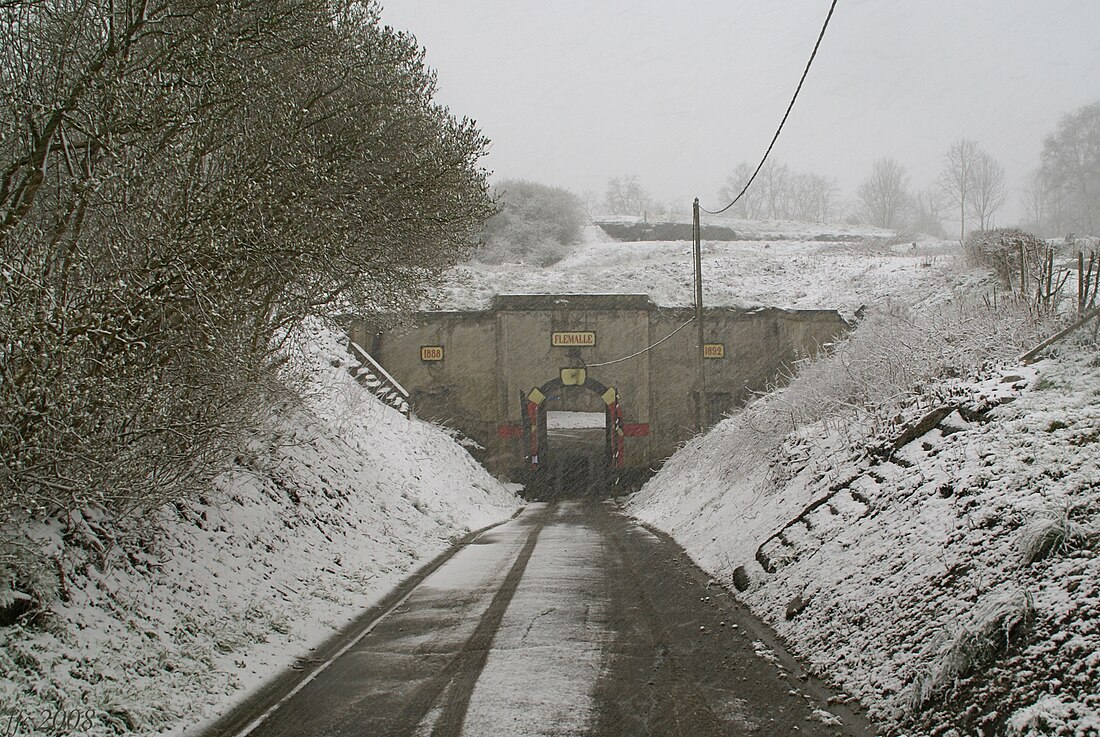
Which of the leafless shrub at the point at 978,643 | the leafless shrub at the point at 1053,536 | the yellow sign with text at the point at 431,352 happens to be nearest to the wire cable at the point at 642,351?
the yellow sign with text at the point at 431,352

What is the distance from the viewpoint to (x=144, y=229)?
19.5 feet

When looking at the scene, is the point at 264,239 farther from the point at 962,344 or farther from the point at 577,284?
the point at 577,284

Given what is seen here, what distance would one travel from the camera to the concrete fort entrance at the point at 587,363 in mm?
28859


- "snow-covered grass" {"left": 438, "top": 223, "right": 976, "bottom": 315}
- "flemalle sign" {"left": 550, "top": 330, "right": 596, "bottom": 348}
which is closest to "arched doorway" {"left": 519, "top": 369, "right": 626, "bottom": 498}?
"flemalle sign" {"left": 550, "top": 330, "right": 596, "bottom": 348}

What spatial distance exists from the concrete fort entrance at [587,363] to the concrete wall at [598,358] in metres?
0.04

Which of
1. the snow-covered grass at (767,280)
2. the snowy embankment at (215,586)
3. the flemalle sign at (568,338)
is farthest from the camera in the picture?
the flemalle sign at (568,338)

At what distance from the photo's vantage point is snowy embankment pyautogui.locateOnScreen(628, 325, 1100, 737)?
406 cm

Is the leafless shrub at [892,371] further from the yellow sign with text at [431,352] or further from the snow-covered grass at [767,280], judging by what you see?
the yellow sign with text at [431,352]

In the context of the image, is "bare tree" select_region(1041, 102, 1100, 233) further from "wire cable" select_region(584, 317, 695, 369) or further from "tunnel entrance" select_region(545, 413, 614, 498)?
"tunnel entrance" select_region(545, 413, 614, 498)

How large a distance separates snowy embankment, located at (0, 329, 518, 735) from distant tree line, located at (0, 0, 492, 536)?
29.6 inches

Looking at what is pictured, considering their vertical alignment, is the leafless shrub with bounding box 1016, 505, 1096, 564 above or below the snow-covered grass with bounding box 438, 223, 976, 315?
below

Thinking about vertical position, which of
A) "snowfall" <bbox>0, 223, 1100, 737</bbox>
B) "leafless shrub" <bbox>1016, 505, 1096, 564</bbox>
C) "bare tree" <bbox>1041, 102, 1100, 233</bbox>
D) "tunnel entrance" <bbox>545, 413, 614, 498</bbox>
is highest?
"bare tree" <bbox>1041, 102, 1100, 233</bbox>

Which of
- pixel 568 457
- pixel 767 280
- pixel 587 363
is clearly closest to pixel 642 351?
pixel 587 363

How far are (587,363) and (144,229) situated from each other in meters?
23.5
